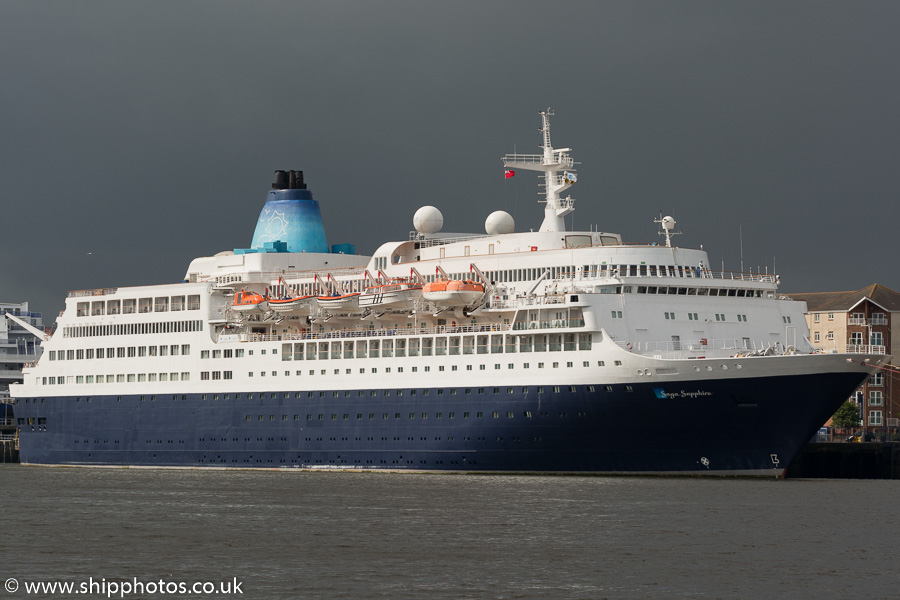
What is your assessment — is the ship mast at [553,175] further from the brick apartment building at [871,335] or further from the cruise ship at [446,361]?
the brick apartment building at [871,335]

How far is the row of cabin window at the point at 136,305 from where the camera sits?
216 feet

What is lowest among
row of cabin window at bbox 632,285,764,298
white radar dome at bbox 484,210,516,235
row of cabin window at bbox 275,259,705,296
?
row of cabin window at bbox 632,285,764,298

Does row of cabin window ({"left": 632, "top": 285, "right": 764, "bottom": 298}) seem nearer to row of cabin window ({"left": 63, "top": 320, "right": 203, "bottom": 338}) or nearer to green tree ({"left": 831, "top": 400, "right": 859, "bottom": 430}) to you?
row of cabin window ({"left": 63, "top": 320, "right": 203, "bottom": 338})

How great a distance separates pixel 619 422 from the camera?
51906mm

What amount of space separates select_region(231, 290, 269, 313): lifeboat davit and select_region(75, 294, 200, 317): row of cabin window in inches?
97.8

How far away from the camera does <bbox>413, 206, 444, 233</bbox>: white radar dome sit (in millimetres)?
62875

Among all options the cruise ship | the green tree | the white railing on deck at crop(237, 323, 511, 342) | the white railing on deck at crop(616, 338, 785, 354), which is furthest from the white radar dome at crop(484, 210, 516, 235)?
the green tree

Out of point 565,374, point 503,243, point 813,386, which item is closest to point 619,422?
point 565,374

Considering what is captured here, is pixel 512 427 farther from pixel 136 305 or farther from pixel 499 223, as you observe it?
pixel 136 305

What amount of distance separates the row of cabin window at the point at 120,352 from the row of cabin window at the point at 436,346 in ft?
20.8

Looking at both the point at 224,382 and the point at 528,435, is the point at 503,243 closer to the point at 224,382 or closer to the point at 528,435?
the point at 528,435

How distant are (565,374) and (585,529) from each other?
54.6 feet

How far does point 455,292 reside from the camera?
185ft

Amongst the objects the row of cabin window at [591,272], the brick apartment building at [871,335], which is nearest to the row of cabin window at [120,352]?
the row of cabin window at [591,272]
